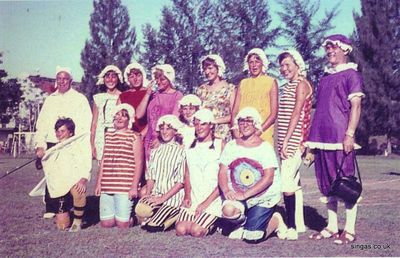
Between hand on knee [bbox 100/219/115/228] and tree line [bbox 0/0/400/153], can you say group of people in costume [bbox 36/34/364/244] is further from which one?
tree line [bbox 0/0/400/153]

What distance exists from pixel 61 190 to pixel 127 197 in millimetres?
496

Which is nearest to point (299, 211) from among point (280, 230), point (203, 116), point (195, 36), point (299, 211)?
point (299, 211)

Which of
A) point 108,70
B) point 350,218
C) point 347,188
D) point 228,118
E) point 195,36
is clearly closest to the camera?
point 347,188

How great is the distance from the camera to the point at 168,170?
3.66 meters

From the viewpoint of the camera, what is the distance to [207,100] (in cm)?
387

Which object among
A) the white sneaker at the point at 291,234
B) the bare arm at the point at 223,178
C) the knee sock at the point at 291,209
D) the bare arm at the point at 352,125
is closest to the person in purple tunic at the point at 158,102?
the bare arm at the point at 223,178

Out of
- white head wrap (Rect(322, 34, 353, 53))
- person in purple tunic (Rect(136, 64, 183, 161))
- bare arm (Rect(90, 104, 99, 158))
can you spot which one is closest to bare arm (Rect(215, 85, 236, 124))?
person in purple tunic (Rect(136, 64, 183, 161))

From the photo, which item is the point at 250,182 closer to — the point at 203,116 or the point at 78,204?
the point at 203,116

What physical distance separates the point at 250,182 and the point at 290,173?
0.29 m

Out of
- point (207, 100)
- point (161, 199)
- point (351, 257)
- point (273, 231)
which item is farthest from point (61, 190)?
point (351, 257)

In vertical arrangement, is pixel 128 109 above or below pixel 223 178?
above

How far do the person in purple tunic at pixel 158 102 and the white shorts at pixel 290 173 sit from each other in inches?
40.5

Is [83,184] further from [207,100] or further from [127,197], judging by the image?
[207,100]

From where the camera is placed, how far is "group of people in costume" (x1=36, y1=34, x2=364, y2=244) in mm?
3291
